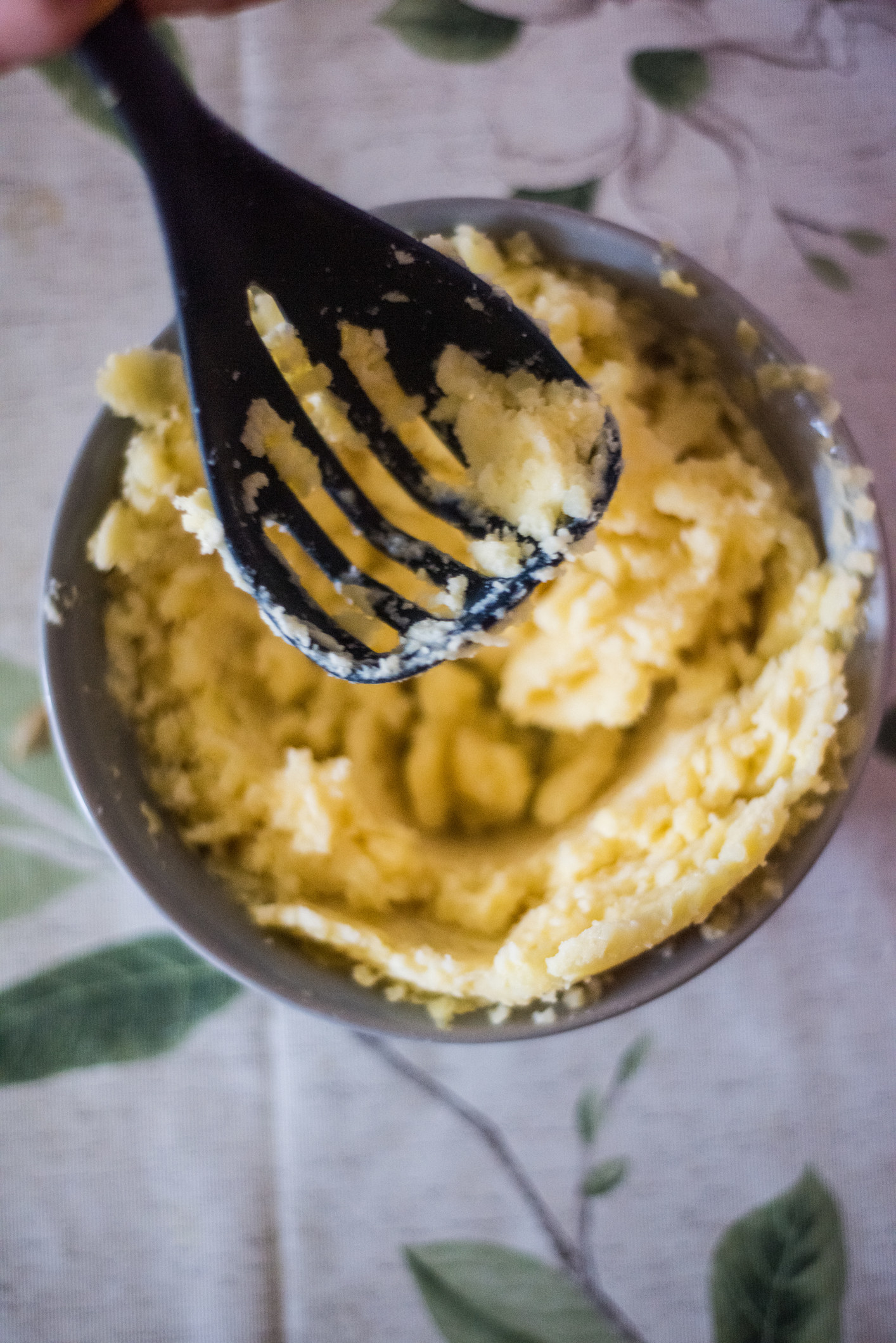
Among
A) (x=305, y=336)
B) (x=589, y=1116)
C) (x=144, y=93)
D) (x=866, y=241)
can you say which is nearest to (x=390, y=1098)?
(x=589, y=1116)

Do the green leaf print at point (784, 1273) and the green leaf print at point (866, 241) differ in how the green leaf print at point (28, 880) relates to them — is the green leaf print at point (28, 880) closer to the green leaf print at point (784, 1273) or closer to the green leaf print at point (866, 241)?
the green leaf print at point (784, 1273)

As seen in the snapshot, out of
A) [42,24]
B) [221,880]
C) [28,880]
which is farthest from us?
[28,880]

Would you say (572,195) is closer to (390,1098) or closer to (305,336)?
(305,336)

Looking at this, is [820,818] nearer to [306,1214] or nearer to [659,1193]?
[659,1193]

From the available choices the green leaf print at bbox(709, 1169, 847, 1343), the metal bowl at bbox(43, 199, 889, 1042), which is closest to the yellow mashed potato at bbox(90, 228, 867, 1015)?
the metal bowl at bbox(43, 199, 889, 1042)

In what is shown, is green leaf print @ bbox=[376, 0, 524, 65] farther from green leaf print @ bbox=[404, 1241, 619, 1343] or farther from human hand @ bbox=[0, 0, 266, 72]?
green leaf print @ bbox=[404, 1241, 619, 1343]

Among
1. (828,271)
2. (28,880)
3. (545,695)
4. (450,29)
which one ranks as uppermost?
(450,29)

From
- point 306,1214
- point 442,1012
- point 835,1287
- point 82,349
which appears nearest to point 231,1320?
point 306,1214
